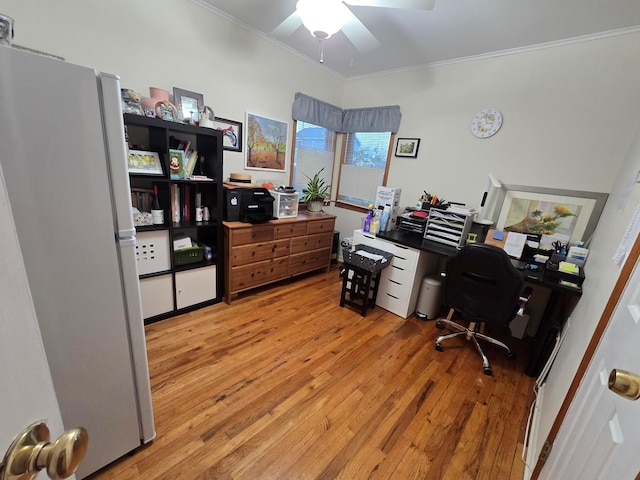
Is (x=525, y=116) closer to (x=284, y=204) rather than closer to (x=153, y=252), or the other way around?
(x=284, y=204)

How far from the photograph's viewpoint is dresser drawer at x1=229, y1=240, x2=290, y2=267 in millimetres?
2471

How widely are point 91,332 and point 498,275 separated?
2227 millimetres

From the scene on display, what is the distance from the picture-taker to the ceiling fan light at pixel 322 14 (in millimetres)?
1441

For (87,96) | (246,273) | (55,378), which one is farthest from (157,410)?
(87,96)

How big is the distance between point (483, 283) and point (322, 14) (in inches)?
79.2

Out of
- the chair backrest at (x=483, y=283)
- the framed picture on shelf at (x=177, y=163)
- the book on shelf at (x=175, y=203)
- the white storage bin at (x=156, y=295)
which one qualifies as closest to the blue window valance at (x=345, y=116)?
the framed picture on shelf at (x=177, y=163)

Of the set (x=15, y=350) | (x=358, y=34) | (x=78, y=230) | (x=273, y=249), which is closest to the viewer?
(x=15, y=350)

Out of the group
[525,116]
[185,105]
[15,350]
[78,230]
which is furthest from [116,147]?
[525,116]

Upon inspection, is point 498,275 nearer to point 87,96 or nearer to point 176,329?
point 87,96

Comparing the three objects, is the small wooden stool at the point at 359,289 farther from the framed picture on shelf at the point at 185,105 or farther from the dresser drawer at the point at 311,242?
the framed picture on shelf at the point at 185,105

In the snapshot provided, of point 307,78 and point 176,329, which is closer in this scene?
point 176,329

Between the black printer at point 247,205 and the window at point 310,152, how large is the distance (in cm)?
92

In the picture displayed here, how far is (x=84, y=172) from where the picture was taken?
0.86m

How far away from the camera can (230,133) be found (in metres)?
2.64
